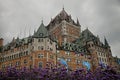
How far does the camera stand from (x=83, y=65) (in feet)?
238

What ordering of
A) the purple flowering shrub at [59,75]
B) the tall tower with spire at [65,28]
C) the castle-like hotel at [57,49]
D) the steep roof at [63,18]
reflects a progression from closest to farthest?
the purple flowering shrub at [59,75], the castle-like hotel at [57,49], the tall tower with spire at [65,28], the steep roof at [63,18]

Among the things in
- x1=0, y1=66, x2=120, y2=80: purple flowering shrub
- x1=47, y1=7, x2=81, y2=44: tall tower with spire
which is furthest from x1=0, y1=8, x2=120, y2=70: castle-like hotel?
x1=0, y1=66, x2=120, y2=80: purple flowering shrub

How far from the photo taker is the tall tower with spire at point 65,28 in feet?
295

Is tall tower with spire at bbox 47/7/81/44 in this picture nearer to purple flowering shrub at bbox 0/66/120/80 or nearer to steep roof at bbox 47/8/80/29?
steep roof at bbox 47/8/80/29

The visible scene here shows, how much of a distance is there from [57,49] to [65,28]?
23946 mm

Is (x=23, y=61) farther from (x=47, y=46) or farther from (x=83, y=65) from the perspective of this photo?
(x=83, y=65)

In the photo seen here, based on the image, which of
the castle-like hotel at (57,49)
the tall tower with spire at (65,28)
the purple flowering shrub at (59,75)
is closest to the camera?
the purple flowering shrub at (59,75)

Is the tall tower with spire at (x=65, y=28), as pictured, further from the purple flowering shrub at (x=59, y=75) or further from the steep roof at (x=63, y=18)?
the purple flowering shrub at (x=59, y=75)

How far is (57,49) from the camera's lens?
68000 millimetres

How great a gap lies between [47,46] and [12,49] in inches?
603

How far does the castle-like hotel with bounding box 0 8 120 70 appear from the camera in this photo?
62775 millimetres

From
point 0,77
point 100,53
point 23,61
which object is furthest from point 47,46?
point 0,77

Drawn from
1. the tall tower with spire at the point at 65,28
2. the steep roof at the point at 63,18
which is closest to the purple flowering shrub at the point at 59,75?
the tall tower with spire at the point at 65,28

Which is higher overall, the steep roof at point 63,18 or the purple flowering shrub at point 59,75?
the steep roof at point 63,18
